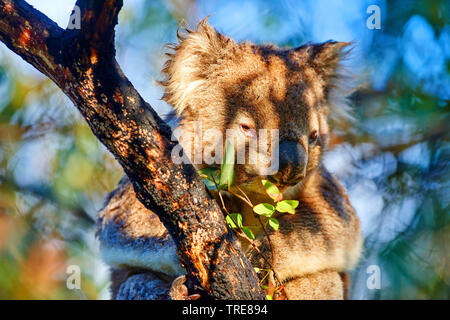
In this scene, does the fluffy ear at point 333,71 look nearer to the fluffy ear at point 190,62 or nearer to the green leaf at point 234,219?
the fluffy ear at point 190,62

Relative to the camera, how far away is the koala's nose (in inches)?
103

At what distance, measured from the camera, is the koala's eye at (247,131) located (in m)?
2.83

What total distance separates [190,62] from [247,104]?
590 millimetres

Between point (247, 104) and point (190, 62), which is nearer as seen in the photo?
point (247, 104)

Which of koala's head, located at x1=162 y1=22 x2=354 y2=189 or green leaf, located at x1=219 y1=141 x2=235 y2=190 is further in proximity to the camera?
koala's head, located at x1=162 y1=22 x2=354 y2=189

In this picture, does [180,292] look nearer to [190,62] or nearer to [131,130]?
[131,130]

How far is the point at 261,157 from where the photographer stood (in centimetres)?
277

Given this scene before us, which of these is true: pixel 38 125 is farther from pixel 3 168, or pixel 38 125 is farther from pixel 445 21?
pixel 445 21

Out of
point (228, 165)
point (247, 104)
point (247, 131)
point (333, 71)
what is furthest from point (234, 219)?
point (333, 71)

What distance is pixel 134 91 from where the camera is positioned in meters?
1.94

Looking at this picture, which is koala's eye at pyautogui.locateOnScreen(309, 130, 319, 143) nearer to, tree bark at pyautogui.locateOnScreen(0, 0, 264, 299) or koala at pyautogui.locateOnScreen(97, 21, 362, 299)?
koala at pyautogui.locateOnScreen(97, 21, 362, 299)

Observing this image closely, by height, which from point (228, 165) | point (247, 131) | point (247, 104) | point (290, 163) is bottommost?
point (228, 165)

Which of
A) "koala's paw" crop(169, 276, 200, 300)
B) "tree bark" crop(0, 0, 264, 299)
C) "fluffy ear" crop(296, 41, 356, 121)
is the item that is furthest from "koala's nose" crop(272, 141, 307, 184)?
"fluffy ear" crop(296, 41, 356, 121)

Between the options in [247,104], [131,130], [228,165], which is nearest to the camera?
[131,130]
